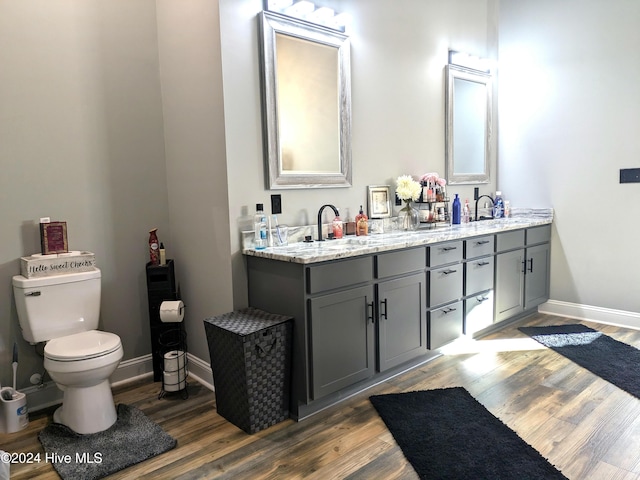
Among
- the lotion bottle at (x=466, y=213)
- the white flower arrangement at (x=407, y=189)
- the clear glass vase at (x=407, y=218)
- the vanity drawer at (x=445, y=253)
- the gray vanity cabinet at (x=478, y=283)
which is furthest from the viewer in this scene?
the lotion bottle at (x=466, y=213)

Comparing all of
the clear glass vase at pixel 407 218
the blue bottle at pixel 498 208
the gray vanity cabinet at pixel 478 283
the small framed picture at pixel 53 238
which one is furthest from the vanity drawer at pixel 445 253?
the small framed picture at pixel 53 238

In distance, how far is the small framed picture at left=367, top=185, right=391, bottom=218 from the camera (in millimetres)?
3305

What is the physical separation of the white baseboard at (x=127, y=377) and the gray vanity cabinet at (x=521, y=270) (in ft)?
7.06

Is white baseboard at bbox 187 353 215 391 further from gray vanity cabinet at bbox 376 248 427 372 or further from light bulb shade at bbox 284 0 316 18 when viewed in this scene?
light bulb shade at bbox 284 0 316 18

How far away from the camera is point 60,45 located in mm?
2588

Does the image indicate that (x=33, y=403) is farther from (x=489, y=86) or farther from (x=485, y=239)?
(x=489, y=86)

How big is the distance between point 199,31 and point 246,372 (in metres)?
1.87

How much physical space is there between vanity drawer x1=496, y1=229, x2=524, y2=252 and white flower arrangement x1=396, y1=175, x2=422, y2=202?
702 millimetres

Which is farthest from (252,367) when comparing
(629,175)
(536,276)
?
(629,175)

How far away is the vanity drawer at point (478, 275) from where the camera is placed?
3221 millimetres

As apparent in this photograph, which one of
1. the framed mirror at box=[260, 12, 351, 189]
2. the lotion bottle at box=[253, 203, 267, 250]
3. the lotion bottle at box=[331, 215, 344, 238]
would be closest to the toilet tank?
the lotion bottle at box=[253, 203, 267, 250]

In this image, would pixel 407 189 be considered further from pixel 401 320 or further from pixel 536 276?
pixel 536 276

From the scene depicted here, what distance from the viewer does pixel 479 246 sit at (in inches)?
130

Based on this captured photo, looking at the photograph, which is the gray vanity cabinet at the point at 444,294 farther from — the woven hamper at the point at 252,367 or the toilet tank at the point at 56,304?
the toilet tank at the point at 56,304
